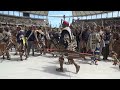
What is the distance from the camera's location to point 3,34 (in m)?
11.8

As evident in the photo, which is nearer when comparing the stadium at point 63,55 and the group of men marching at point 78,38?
the stadium at point 63,55

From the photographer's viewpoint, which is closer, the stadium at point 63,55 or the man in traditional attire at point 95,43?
the stadium at point 63,55

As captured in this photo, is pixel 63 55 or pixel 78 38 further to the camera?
pixel 78 38

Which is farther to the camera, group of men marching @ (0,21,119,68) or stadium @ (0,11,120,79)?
group of men marching @ (0,21,119,68)

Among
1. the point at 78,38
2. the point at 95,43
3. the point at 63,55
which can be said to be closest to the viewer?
the point at 63,55

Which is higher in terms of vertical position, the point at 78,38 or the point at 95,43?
the point at 78,38

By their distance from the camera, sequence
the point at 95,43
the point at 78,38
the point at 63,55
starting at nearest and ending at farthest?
the point at 63,55 < the point at 95,43 < the point at 78,38

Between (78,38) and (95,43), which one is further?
(78,38)

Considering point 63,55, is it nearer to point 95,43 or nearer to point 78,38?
point 95,43

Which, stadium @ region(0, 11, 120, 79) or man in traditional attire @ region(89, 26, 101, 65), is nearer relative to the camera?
stadium @ region(0, 11, 120, 79)

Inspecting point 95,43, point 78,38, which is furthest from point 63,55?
point 78,38
